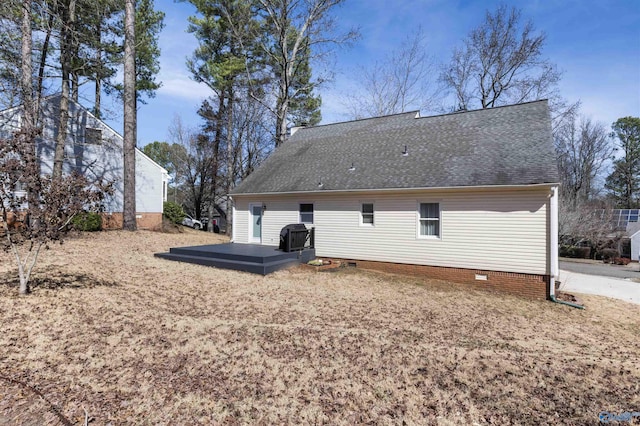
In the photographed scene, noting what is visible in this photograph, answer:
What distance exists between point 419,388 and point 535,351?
238 centimetres

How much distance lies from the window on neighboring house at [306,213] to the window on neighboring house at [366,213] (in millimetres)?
2138

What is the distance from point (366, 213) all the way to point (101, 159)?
595 inches

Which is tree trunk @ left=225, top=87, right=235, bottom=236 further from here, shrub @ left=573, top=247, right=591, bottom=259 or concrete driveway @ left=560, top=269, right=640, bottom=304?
shrub @ left=573, top=247, right=591, bottom=259

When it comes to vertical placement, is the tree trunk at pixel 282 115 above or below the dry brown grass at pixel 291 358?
above

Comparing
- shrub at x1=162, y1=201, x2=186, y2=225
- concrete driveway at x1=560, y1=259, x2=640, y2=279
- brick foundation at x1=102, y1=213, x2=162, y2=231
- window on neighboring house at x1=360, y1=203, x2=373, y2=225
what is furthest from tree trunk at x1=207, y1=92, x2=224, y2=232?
concrete driveway at x1=560, y1=259, x2=640, y2=279

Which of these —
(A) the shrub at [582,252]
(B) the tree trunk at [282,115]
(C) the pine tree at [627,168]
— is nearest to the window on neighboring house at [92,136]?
(B) the tree trunk at [282,115]

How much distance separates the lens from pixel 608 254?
2553cm

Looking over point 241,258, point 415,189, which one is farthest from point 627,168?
point 241,258

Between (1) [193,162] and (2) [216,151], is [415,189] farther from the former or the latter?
(1) [193,162]

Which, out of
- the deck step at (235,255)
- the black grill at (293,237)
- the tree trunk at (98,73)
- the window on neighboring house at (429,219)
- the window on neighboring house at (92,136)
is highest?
the tree trunk at (98,73)

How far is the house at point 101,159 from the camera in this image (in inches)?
607

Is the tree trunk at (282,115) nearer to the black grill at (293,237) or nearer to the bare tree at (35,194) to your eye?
the black grill at (293,237)

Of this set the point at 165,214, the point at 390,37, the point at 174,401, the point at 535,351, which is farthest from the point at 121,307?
the point at 390,37

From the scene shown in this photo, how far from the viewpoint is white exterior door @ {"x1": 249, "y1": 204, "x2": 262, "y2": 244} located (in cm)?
1379
